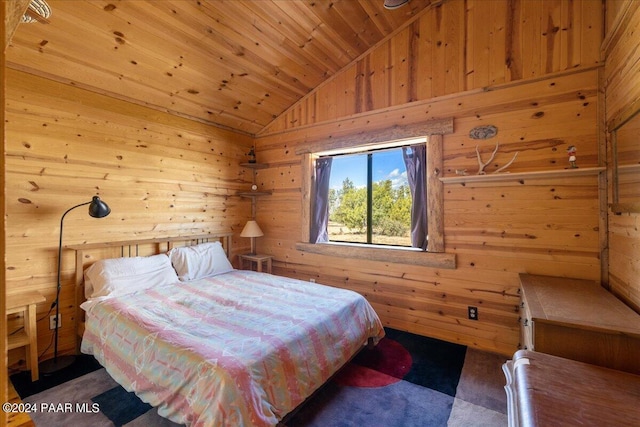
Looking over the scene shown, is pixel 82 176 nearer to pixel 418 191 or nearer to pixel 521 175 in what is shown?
pixel 418 191

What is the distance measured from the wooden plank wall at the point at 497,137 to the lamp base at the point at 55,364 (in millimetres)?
2783

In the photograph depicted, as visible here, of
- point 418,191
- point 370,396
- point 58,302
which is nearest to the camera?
point 370,396

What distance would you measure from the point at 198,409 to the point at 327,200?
9.17 feet

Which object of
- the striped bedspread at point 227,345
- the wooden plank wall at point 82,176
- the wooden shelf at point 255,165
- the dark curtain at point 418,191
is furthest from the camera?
the wooden shelf at point 255,165

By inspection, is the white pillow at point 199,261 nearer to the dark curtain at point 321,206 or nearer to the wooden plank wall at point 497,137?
the dark curtain at point 321,206

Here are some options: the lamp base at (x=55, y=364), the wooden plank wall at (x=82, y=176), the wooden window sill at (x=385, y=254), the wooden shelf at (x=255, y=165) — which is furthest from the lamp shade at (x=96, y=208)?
the wooden window sill at (x=385, y=254)

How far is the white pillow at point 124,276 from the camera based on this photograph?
244 cm

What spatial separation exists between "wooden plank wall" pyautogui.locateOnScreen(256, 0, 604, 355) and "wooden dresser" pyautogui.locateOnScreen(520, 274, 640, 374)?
0.83m

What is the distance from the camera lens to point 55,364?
234 cm

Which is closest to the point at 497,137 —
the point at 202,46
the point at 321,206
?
the point at 321,206

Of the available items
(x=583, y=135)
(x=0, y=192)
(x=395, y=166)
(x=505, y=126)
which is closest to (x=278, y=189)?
(x=395, y=166)

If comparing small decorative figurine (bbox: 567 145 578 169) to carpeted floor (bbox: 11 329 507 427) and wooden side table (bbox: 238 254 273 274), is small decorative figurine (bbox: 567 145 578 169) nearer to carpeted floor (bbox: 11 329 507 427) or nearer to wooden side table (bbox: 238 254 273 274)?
carpeted floor (bbox: 11 329 507 427)

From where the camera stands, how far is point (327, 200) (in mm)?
3781

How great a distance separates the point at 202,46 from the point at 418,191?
8.76 feet
